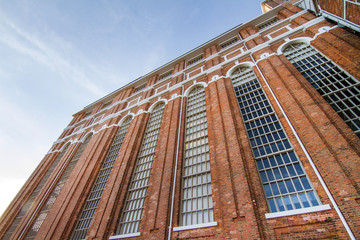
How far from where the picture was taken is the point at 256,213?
5891mm

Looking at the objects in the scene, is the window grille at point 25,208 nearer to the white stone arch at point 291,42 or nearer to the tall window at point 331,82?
the tall window at point 331,82

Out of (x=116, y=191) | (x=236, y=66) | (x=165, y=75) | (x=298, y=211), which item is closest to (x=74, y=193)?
(x=116, y=191)

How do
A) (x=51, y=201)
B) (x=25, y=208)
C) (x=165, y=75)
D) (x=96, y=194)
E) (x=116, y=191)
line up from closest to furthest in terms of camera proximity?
(x=116, y=191)
(x=96, y=194)
(x=51, y=201)
(x=25, y=208)
(x=165, y=75)

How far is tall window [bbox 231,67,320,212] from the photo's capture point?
5.91 m

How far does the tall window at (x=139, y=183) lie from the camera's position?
8641 mm

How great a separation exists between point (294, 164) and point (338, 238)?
2.54 metres

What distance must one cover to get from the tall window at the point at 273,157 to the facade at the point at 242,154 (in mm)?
40

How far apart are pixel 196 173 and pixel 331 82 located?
783 cm

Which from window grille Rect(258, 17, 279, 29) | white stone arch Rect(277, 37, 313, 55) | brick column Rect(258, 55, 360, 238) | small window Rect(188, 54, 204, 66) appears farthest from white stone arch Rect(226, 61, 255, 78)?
window grille Rect(258, 17, 279, 29)

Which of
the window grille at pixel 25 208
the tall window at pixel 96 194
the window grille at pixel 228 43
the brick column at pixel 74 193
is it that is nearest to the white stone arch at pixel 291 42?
the window grille at pixel 228 43

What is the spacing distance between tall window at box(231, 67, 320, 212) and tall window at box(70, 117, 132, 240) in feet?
32.0

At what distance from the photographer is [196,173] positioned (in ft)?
27.9

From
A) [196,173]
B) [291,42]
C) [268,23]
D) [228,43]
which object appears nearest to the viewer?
[196,173]

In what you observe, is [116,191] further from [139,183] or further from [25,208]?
[25,208]
